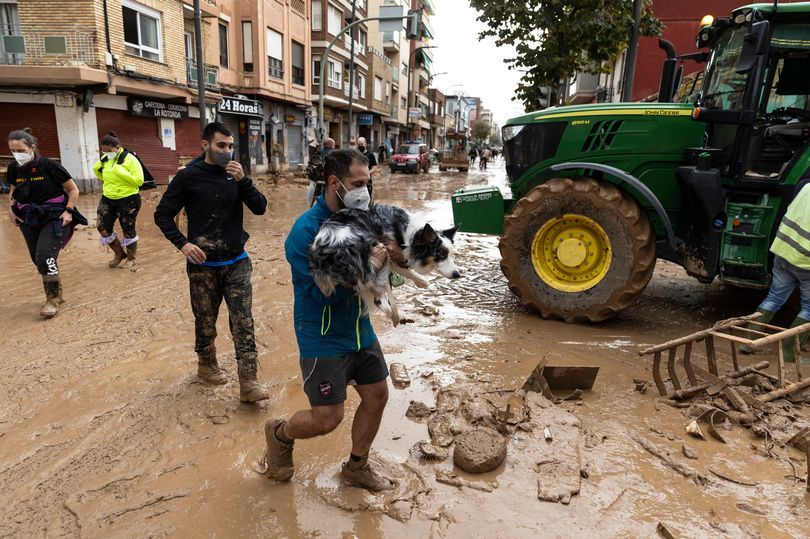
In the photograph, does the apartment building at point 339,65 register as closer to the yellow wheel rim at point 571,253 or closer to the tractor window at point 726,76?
the yellow wheel rim at point 571,253

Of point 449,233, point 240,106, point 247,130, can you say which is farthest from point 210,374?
point 247,130

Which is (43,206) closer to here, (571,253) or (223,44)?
(571,253)

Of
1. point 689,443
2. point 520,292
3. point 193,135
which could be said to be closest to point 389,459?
point 689,443

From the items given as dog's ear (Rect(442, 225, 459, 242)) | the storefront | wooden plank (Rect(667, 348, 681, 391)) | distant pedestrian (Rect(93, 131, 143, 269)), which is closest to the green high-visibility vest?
wooden plank (Rect(667, 348, 681, 391))

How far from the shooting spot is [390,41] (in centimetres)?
4909

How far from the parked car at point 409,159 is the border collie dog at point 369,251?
28.6 m

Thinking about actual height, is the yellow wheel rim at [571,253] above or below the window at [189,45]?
below

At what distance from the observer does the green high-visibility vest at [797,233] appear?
13.3 feet

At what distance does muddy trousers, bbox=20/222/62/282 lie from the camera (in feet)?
18.2

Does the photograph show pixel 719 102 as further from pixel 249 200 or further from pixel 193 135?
pixel 193 135

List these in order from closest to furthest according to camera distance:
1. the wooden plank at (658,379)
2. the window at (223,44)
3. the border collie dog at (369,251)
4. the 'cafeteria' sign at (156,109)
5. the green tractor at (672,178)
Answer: the border collie dog at (369,251)
the wooden plank at (658,379)
the green tractor at (672,178)
the 'cafeteria' sign at (156,109)
the window at (223,44)

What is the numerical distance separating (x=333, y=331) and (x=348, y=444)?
44.5 inches

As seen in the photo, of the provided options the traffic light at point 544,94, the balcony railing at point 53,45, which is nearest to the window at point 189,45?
the balcony railing at point 53,45

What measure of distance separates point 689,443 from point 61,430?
4003mm
